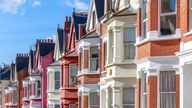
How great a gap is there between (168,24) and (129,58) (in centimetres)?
711

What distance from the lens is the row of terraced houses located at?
828 inches

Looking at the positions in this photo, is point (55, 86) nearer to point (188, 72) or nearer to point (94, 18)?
point (94, 18)

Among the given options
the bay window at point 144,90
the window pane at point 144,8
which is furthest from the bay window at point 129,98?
the window pane at point 144,8

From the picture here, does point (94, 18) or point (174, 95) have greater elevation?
point (94, 18)

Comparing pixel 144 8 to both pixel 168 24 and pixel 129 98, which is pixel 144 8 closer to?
pixel 168 24

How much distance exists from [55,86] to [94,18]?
1092 cm

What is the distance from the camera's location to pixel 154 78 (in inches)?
862

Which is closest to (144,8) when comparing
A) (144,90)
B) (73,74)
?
(144,90)

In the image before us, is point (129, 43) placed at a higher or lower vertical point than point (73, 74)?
higher

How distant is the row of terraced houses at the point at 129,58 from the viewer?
21.0m

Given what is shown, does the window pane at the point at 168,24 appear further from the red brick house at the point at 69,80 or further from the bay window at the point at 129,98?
the red brick house at the point at 69,80

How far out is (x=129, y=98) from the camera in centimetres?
2844

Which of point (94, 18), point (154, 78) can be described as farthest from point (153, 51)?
point (94, 18)

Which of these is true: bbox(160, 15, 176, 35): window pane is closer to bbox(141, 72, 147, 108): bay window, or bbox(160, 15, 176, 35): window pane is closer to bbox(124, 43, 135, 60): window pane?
bbox(141, 72, 147, 108): bay window
